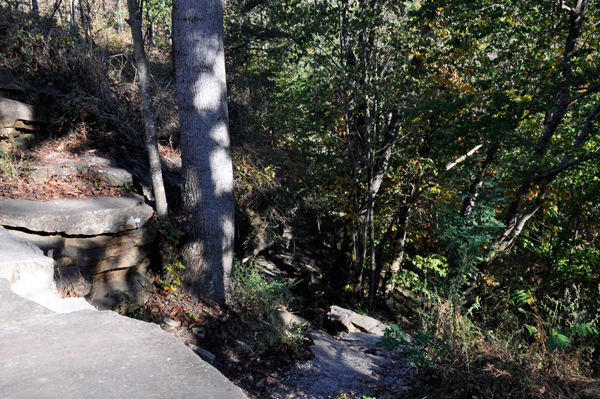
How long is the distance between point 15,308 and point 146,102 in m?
3.29

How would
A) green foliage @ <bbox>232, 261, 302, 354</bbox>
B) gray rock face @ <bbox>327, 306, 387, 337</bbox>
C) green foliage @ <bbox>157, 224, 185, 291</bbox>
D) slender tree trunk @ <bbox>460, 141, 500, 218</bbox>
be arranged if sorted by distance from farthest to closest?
slender tree trunk @ <bbox>460, 141, 500, 218</bbox>, gray rock face @ <bbox>327, 306, 387, 337</bbox>, green foliage @ <bbox>157, 224, 185, 291</bbox>, green foliage @ <bbox>232, 261, 302, 354</bbox>

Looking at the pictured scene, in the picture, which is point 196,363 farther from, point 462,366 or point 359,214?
point 359,214

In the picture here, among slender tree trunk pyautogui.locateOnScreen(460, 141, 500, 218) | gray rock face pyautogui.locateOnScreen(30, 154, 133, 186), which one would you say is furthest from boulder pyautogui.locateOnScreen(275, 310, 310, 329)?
slender tree trunk pyautogui.locateOnScreen(460, 141, 500, 218)

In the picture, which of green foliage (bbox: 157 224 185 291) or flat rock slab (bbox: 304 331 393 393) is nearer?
flat rock slab (bbox: 304 331 393 393)

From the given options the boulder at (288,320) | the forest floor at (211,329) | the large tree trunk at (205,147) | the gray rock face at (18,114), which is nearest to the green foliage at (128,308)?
the forest floor at (211,329)

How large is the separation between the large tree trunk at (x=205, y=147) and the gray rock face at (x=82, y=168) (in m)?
1.11

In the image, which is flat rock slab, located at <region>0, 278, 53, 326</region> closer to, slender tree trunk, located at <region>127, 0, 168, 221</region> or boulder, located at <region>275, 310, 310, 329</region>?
slender tree trunk, located at <region>127, 0, 168, 221</region>

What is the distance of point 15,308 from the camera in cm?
243

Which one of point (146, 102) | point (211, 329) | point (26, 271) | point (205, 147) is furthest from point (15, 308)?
point (146, 102)

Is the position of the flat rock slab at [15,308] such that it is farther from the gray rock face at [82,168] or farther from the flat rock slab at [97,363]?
the gray rock face at [82,168]

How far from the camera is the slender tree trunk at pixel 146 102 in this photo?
4.77 m

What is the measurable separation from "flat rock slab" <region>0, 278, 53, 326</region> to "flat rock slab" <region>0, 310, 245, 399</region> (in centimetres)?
7

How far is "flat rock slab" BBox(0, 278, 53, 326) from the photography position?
233cm

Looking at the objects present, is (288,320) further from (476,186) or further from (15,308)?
(476,186)
